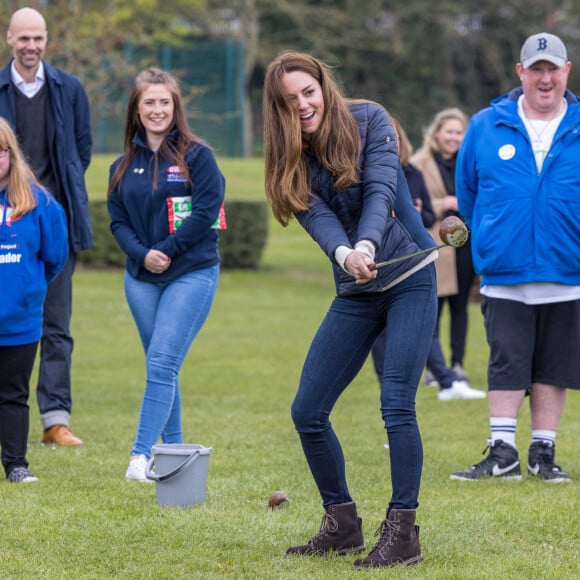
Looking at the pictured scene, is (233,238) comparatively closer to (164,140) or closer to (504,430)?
(164,140)

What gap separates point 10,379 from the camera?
6.77 metres

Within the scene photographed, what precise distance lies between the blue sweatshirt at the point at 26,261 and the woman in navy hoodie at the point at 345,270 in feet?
6.98

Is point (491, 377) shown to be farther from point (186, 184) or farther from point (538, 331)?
point (186, 184)

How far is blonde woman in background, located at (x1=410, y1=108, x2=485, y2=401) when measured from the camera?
1020cm

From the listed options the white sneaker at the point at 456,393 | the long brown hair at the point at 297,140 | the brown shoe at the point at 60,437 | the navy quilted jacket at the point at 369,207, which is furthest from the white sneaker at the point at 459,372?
the long brown hair at the point at 297,140

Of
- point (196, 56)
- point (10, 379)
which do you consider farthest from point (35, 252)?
point (196, 56)

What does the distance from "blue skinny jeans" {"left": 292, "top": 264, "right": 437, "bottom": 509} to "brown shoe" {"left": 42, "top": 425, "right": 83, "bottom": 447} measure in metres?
3.26

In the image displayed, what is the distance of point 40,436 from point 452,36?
111 ft

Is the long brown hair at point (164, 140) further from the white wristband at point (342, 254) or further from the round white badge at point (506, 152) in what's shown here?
the white wristband at point (342, 254)

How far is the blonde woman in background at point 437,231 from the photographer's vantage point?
10.2m

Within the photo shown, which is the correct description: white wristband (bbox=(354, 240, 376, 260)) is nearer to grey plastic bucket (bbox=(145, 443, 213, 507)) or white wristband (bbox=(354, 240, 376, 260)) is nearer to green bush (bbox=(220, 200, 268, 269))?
grey plastic bucket (bbox=(145, 443, 213, 507))

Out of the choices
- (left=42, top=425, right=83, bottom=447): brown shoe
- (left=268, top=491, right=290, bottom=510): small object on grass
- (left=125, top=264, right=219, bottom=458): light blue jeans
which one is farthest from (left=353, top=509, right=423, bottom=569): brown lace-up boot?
(left=42, top=425, right=83, bottom=447): brown shoe

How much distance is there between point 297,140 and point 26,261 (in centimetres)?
238

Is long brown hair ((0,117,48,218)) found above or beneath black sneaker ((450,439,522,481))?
above
